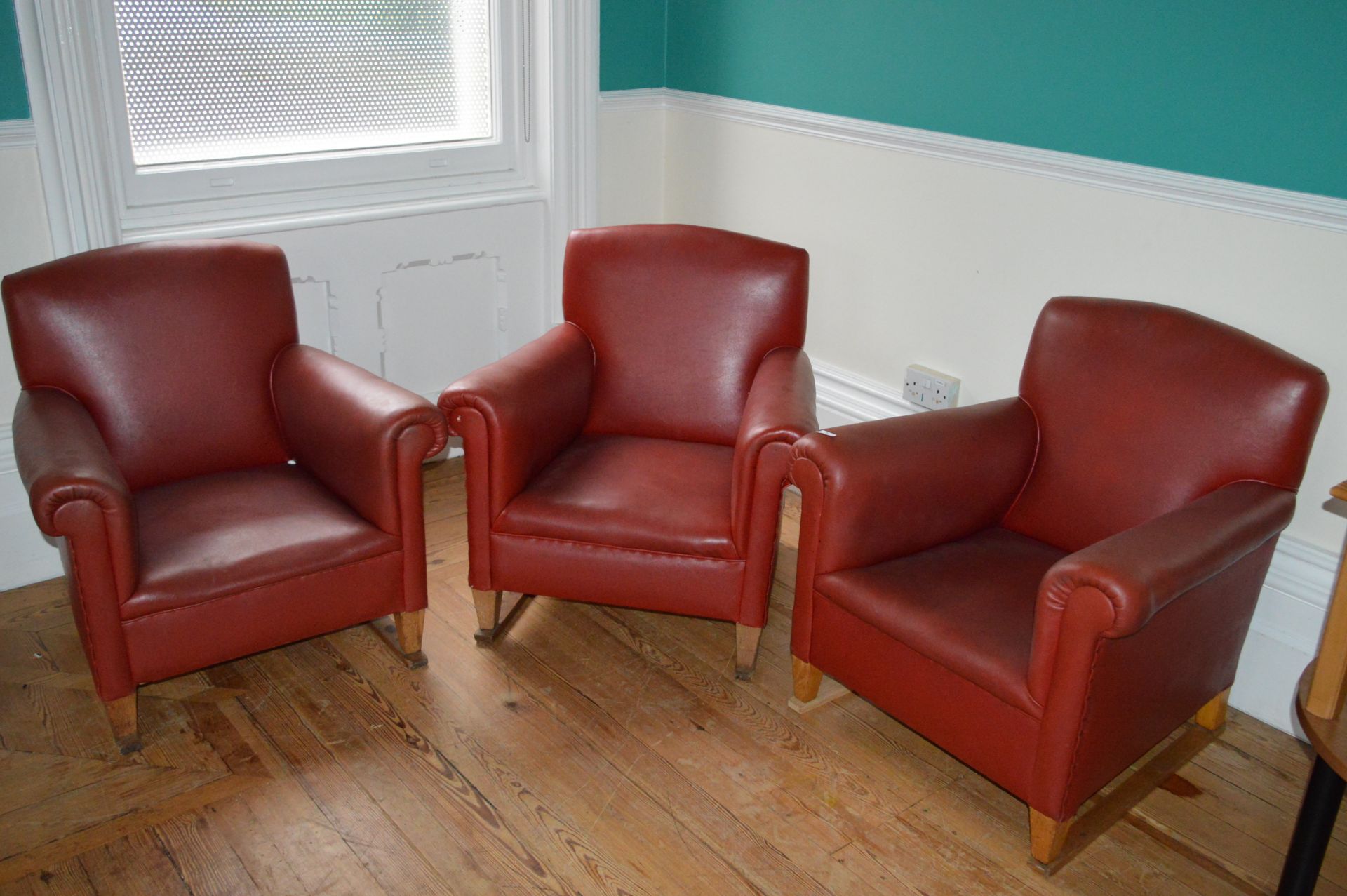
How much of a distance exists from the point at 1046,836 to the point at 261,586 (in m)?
1.59

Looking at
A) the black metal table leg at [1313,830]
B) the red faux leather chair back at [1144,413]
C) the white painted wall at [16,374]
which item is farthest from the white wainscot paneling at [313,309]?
the black metal table leg at [1313,830]

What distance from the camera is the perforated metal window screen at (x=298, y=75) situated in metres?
2.87

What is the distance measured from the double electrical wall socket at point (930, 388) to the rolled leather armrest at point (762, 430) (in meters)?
0.63

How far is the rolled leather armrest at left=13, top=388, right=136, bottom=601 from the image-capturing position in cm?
199

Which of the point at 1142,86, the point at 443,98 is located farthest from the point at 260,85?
the point at 1142,86

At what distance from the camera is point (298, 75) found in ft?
10.2

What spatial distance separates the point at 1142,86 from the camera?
2.47 m

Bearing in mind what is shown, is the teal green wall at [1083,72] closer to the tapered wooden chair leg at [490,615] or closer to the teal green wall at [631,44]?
the teal green wall at [631,44]

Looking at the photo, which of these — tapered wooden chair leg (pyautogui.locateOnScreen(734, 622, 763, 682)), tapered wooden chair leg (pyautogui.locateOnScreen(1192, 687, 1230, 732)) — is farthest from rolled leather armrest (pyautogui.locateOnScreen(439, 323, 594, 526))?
tapered wooden chair leg (pyautogui.locateOnScreen(1192, 687, 1230, 732))

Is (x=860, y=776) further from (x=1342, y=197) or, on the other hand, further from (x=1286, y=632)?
(x=1342, y=197)

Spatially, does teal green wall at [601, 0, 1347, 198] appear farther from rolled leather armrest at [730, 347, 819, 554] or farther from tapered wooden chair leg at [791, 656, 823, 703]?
tapered wooden chair leg at [791, 656, 823, 703]

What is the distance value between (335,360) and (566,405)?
22.0 inches

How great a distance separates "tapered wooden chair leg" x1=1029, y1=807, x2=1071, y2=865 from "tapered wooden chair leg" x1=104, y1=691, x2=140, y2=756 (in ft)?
5.75

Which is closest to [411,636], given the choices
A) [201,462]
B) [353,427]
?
[353,427]
